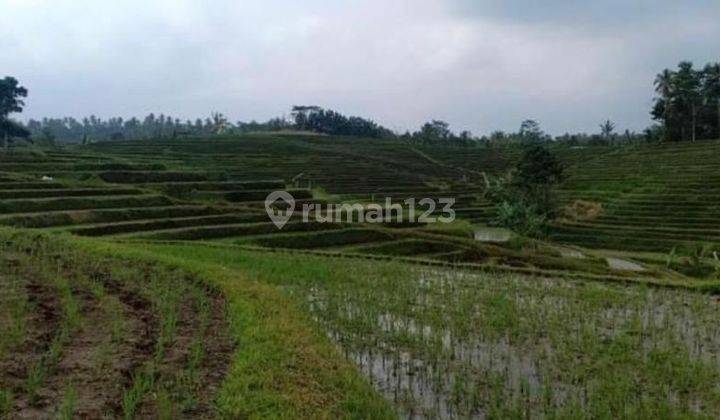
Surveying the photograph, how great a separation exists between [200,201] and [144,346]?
1966 cm

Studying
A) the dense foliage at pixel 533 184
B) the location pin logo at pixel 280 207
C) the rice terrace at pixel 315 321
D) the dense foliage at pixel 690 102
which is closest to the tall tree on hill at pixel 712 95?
the dense foliage at pixel 690 102

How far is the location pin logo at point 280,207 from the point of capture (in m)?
20.9

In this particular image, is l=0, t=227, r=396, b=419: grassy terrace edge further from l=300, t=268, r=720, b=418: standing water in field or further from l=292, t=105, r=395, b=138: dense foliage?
l=292, t=105, r=395, b=138: dense foliage

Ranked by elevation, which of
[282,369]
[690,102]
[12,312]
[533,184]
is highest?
[690,102]

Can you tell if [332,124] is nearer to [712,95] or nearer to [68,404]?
[712,95]

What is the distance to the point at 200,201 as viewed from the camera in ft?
83.2

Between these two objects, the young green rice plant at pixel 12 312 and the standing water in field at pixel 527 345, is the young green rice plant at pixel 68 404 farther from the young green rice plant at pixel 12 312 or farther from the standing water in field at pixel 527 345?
the standing water in field at pixel 527 345

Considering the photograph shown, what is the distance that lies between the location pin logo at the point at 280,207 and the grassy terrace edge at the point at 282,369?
1171 centimetres

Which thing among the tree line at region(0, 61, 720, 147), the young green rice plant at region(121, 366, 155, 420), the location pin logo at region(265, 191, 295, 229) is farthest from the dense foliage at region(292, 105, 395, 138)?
the young green rice plant at region(121, 366, 155, 420)

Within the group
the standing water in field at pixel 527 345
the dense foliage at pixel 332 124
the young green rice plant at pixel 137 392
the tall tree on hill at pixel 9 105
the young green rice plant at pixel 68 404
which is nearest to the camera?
the young green rice plant at pixel 68 404

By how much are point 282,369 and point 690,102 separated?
59965mm

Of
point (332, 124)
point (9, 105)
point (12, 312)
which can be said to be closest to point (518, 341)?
point (12, 312)

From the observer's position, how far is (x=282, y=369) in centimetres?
557

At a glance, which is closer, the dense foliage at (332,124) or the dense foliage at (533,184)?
the dense foliage at (533,184)
